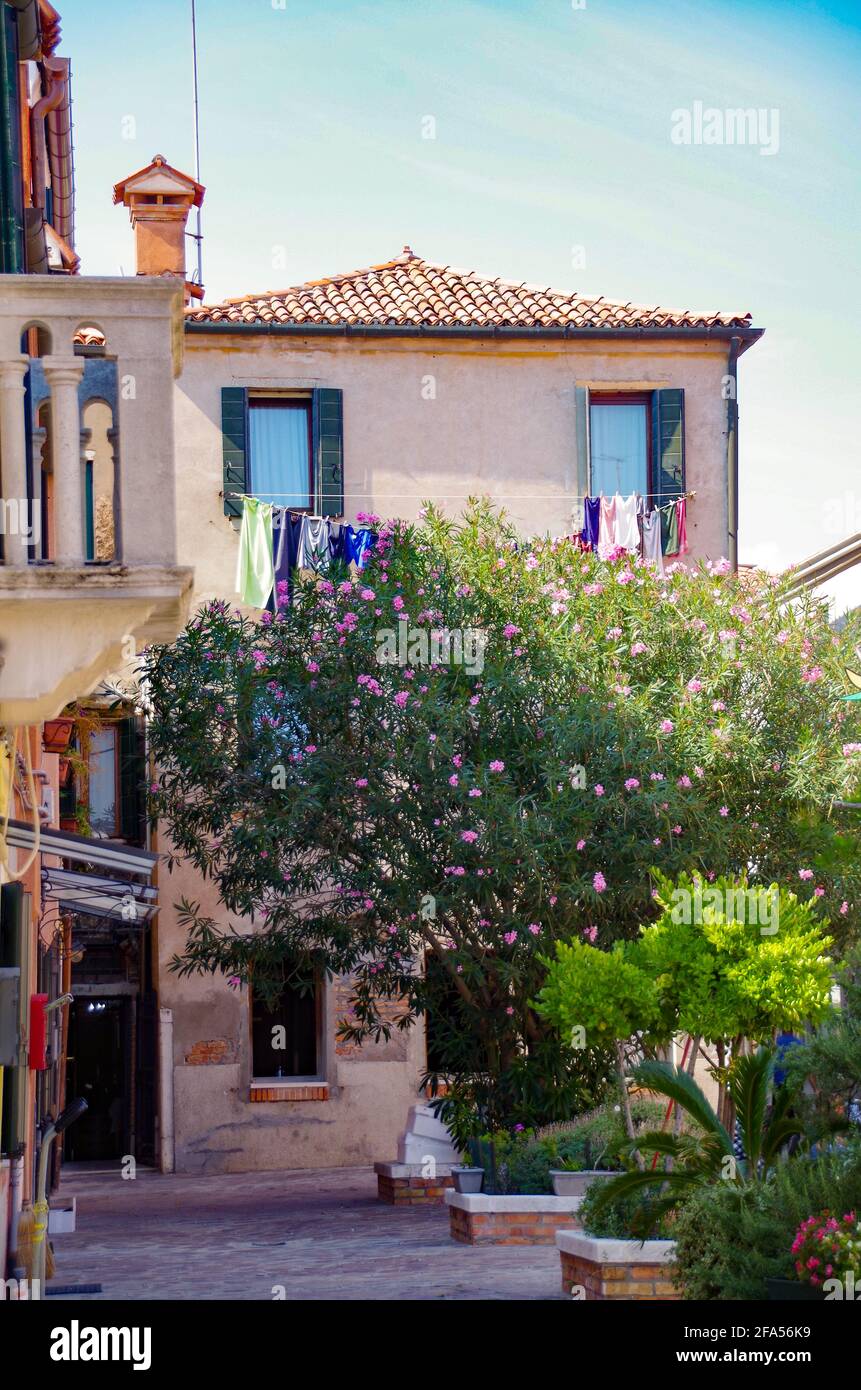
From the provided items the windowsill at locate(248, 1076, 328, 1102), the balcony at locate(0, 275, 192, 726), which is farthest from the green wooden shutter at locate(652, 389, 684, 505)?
the balcony at locate(0, 275, 192, 726)

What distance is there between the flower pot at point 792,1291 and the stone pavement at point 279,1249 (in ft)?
9.29

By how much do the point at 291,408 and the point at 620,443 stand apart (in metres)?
4.64

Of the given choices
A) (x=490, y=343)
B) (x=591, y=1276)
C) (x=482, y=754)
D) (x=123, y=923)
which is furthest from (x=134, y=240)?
(x=591, y=1276)

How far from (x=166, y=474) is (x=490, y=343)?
17840 mm

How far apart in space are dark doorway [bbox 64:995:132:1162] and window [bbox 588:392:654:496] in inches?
434

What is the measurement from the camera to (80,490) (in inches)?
278

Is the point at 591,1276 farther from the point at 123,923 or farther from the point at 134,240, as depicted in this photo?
the point at 134,240

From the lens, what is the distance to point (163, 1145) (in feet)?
77.7

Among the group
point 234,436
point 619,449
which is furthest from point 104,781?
point 619,449

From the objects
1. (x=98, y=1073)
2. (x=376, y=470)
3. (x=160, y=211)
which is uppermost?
(x=160, y=211)

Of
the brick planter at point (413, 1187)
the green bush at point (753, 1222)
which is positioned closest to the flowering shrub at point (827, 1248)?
the green bush at point (753, 1222)

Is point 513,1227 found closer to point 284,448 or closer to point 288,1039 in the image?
point 288,1039

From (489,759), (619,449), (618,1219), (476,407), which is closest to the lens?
(618,1219)

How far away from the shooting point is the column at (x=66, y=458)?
23.1ft
